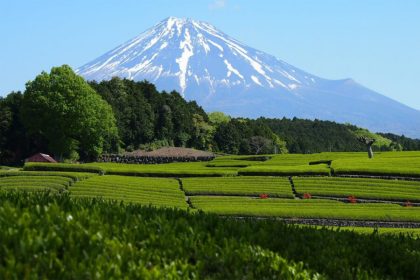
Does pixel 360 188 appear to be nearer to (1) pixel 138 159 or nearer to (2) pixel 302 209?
(2) pixel 302 209

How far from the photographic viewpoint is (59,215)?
915cm

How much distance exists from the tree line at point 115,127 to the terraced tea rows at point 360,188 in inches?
1415

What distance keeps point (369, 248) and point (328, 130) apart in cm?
18074

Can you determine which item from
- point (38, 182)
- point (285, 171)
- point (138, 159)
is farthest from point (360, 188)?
point (138, 159)

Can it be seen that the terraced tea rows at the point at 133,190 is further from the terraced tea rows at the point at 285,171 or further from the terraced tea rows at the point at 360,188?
the terraced tea rows at the point at 360,188

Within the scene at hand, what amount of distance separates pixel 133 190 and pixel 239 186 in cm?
1025

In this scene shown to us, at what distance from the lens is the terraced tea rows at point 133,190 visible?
43.9 metres

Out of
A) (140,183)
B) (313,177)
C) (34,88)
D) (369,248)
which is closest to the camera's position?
(369,248)

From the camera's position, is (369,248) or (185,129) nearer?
(369,248)

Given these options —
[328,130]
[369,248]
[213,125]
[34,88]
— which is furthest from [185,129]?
[369,248]

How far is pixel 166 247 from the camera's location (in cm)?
913

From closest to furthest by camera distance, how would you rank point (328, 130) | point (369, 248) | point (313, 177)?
point (369, 248), point (313, 177), point (328, 130)

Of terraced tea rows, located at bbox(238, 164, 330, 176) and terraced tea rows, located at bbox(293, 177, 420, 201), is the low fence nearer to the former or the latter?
terraced tea rows, located at bbox(238, 164, 330, 176)

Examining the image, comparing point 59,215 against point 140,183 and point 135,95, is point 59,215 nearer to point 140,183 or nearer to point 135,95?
point 140,183
